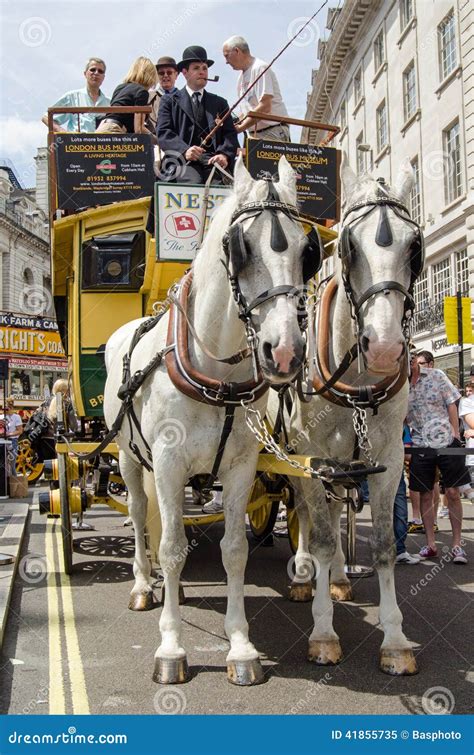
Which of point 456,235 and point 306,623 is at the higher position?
point 456,235

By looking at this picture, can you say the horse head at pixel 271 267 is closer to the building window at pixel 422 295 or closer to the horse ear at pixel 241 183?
the horse ear at pixel 241 183

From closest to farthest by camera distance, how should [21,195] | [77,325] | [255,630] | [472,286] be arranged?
[255,630] → [77,325] → [472,286] → [21,195]

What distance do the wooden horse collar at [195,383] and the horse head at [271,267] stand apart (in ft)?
1.73

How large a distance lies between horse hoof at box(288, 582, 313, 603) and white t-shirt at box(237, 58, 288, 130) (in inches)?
178

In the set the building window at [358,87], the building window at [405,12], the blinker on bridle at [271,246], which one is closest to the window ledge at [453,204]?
the building window at [405,12]

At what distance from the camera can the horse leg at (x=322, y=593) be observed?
4121mm

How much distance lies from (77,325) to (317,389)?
10.9 feet

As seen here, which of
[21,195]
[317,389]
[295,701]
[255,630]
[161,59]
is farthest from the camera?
[21,195]

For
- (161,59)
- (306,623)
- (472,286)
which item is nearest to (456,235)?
(472,286)

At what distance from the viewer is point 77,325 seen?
6770 mm

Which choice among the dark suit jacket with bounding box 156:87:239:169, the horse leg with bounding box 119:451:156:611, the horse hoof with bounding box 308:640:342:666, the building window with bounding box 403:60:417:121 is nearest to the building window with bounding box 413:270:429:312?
the building window with bounding box 403:60:417:121

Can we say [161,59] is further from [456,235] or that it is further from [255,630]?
[456,235]

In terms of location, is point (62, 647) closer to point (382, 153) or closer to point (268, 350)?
point (268, 350)

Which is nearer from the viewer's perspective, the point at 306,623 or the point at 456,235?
the point at 306,623
